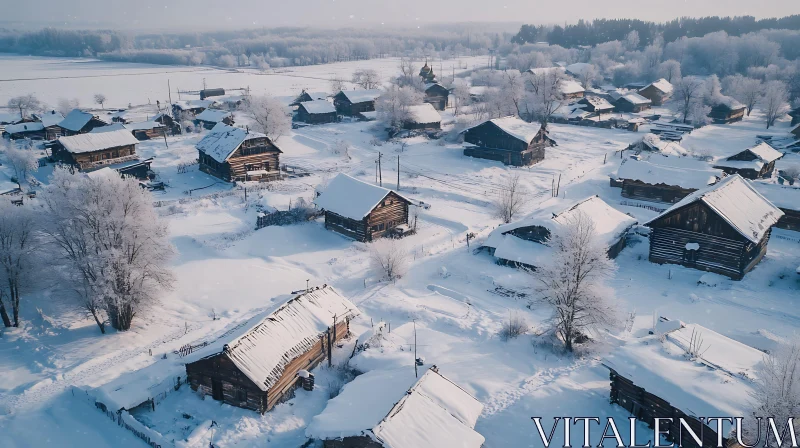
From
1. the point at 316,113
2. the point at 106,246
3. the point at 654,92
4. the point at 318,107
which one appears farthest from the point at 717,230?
the point at 654,92

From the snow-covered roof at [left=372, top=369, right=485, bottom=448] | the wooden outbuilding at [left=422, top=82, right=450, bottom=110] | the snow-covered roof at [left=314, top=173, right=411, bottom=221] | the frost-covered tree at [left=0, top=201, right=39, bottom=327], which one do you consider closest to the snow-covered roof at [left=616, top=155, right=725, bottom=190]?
the snow-covered roof at [left=314, top=173, right=411, bottom=221]

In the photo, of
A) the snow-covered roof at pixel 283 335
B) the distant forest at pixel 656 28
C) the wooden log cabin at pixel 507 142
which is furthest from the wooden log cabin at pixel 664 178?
the distant forest at pixel 656 28

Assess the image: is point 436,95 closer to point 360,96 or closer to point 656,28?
point 360,96

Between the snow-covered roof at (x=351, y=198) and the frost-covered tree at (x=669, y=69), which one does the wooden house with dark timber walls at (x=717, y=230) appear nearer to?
the snow-covered roof at (x=351, y=198)

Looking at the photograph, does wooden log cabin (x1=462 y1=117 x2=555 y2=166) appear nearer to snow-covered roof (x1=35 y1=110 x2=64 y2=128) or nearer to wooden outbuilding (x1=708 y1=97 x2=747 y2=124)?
wooden outbuilding (x1=708 y1=97 x2=747 y2=124)

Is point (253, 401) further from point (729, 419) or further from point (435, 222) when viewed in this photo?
point (435, 222)
